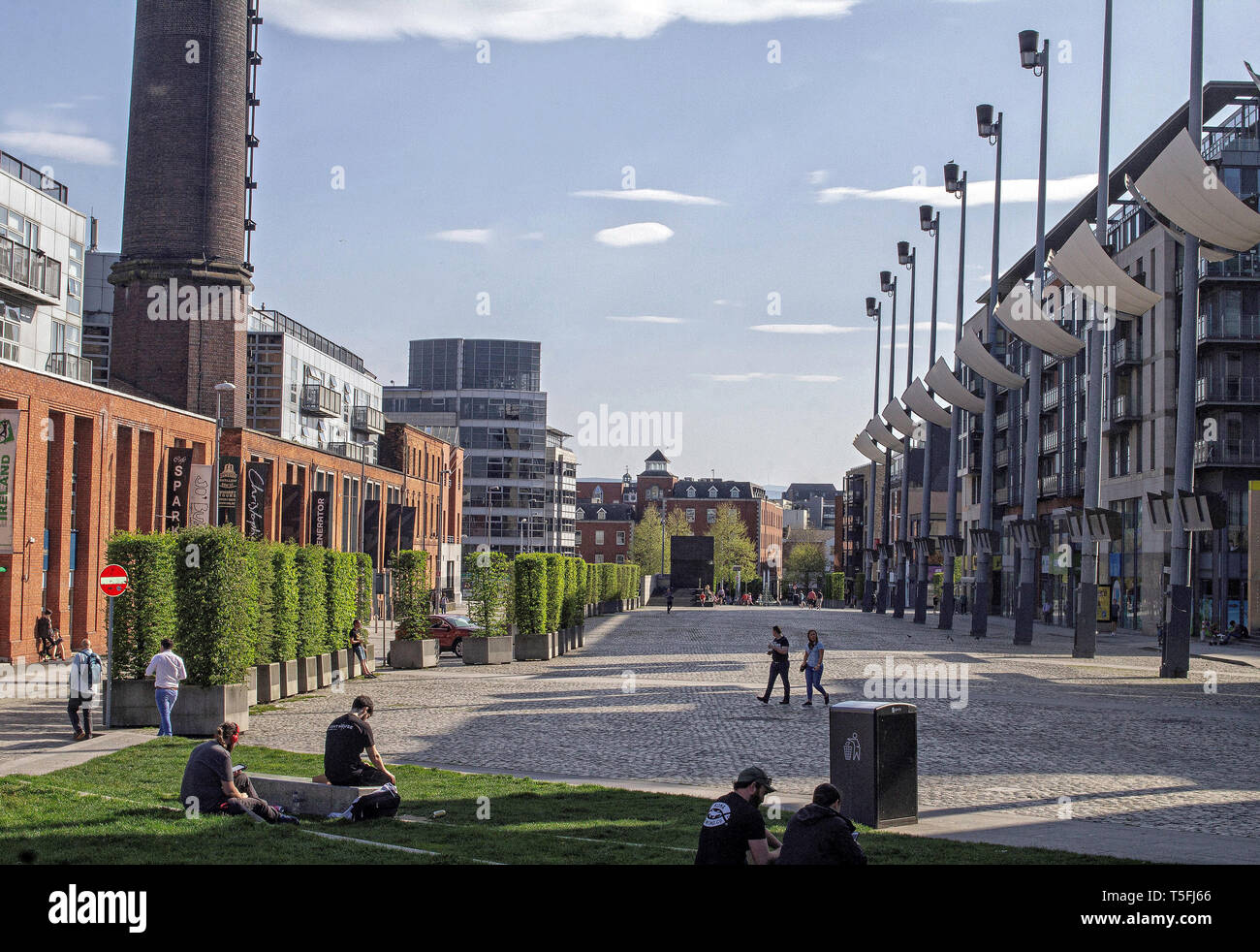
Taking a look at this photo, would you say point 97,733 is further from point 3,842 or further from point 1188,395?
point 1188,395

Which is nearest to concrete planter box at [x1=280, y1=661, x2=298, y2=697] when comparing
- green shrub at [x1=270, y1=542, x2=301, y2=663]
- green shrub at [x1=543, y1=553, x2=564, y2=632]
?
green shrub at [x1=270, y1=542, x2=301, y2=663]

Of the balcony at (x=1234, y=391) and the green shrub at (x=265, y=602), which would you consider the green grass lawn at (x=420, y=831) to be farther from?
the balcony at (x=1234, y=391)

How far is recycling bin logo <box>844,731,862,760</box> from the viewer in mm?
12641

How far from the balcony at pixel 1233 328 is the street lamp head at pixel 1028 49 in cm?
1729

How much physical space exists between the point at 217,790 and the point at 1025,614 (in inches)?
1546

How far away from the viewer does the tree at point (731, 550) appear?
14700cm

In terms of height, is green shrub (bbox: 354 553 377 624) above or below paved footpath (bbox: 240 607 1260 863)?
above

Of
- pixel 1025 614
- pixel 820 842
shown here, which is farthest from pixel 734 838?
pixel 1025 614

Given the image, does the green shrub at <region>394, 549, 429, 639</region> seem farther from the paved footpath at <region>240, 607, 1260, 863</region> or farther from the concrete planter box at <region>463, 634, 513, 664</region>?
the paved footpath at <region>240, 607, 1260, 863</region>

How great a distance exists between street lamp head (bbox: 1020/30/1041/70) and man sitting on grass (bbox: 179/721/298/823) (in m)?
39.9

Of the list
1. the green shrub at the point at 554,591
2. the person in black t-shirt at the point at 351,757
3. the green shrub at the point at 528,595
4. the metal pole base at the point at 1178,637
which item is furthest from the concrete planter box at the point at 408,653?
the person in black t-shirt at the point at 351,757

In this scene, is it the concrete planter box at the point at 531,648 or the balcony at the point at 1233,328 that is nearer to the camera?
the concrete planter box at the point at 531,648

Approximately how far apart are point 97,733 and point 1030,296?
35.7 metres

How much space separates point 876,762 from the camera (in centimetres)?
1238
